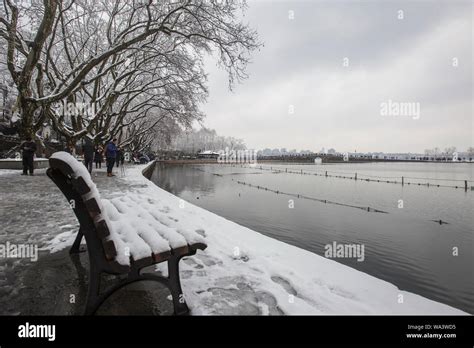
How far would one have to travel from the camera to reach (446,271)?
596cm

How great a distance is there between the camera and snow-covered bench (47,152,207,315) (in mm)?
1900

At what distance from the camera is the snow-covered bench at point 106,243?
1900 millimetres

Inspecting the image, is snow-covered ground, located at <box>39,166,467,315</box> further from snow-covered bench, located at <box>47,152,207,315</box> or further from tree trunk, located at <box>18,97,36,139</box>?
tree trunk, located at <box>18,97,36,139</box>

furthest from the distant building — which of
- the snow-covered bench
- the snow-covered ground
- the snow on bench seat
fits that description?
the snow-covered bench

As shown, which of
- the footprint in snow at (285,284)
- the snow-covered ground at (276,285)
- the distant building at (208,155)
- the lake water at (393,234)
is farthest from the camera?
the distant building at (208,155)

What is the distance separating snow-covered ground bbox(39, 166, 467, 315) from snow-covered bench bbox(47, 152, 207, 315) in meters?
0.38

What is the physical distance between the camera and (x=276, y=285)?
9.64ft

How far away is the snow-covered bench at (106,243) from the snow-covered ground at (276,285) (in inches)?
14.8

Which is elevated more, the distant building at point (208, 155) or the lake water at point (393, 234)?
the distant building at point (208, 155)

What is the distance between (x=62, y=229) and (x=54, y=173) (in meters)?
3.12

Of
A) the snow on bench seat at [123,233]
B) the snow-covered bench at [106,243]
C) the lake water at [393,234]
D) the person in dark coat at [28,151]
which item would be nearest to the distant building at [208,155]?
the person in dark coat at [28,151]

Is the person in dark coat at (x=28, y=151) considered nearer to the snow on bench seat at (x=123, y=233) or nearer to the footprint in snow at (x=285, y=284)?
the snow on bench seat at (x=123, y=233)

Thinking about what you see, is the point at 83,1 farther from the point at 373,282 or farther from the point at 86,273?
the point at 373,282

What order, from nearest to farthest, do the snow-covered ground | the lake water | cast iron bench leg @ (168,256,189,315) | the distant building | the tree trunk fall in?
cast iron bench leg @ (168,256,189,315) → the snow-covered ground → the lake water → the tree trunk → the distant building
